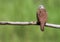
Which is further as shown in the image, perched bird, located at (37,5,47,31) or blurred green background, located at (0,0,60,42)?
blurred green background, located at (0,0,60,42)

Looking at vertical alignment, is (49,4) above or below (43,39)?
above

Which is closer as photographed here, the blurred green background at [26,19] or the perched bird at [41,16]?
the perched bird at [41,16]

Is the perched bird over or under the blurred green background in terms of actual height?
over

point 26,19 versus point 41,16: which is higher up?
point 41,16

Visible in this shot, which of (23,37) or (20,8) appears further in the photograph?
(20,8)

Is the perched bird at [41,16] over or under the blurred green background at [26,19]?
over

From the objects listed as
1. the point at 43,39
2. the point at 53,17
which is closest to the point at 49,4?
the point at 53,17

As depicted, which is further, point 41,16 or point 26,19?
point 26,19

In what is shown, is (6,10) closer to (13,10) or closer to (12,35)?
(13,10)
